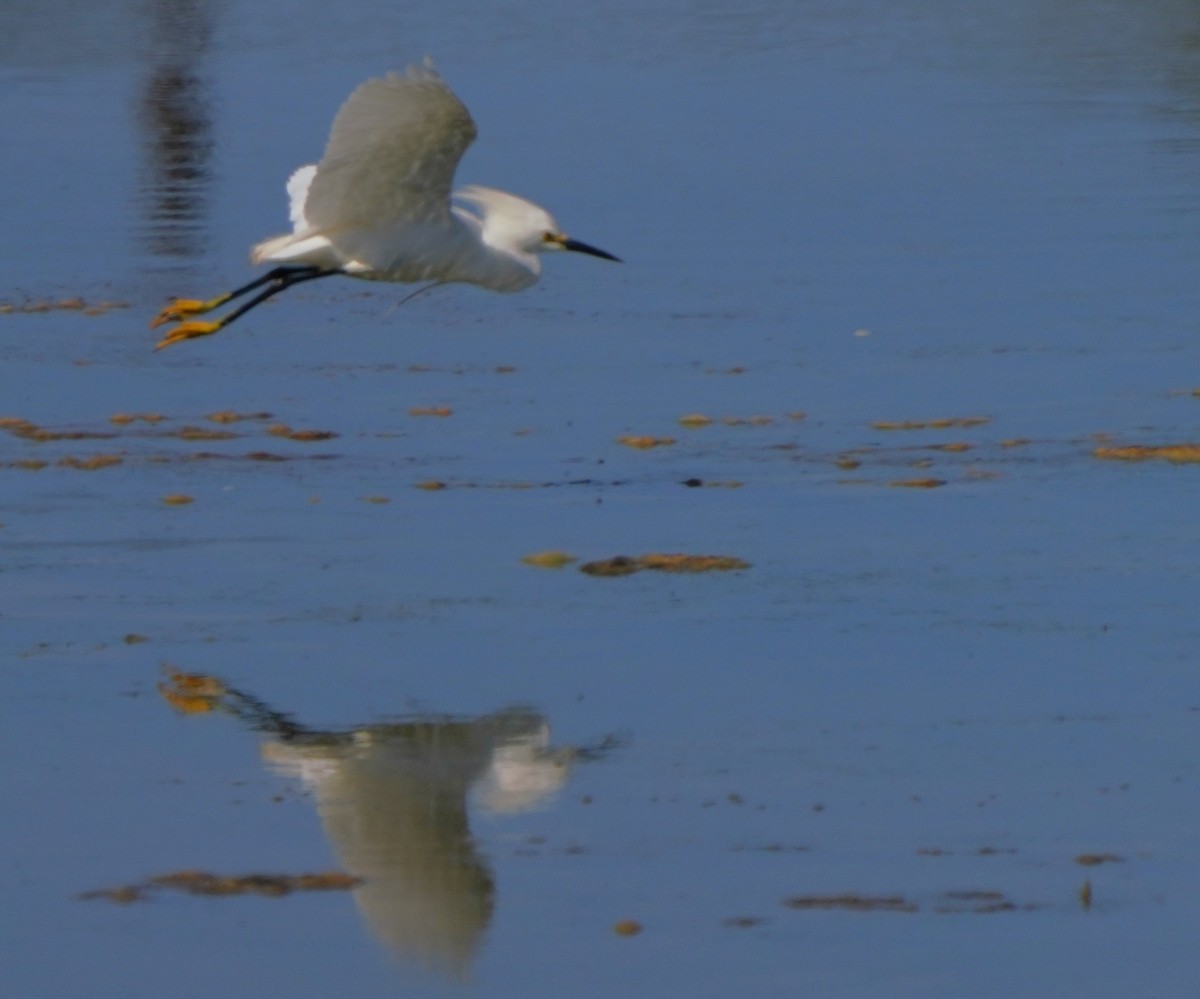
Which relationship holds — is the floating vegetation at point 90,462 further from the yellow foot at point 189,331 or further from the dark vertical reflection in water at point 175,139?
the dark vertical reflection in water at point 175,139

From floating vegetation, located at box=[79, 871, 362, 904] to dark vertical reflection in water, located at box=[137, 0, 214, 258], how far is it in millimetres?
11660

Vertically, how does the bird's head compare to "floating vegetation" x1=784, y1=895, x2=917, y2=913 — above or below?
above

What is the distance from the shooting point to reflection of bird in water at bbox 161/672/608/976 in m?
6.83

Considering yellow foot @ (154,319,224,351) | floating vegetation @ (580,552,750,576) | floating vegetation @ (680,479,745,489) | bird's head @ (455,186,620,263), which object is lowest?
floating vegetation @ (680,479,745,489)

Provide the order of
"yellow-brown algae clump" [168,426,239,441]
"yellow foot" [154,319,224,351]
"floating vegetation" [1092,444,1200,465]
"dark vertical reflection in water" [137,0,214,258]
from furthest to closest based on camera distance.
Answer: "dark vertical reflection in water" [137,0,214,258], "yellow-brown algae clump" [168,426,239,441], "floating vegetation" [1092,444,1200,465], "yellow foot" [154,319,224,351]

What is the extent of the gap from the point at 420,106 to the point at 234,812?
2811 mm

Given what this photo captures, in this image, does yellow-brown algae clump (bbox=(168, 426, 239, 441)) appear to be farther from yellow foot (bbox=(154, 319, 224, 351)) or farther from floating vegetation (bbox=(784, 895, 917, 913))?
floating vegetation (bbox=(784, 895, 917, 913))

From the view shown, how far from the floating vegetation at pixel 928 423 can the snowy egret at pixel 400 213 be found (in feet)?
7.20

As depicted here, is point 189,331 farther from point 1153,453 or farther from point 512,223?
point 1153,453

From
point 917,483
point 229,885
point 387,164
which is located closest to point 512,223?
point 387,164

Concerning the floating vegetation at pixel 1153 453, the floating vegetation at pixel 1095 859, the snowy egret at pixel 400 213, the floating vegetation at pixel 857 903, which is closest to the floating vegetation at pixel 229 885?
the floating vegetation at pixel 857 903

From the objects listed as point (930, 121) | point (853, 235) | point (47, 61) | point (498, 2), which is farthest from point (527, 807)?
point (498, 2)

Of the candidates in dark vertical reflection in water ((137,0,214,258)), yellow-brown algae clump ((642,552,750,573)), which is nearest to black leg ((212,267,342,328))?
yellow-brown algae clump ((642,552,750,573))

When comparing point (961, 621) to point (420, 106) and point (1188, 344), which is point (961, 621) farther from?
point (1188, 344)
